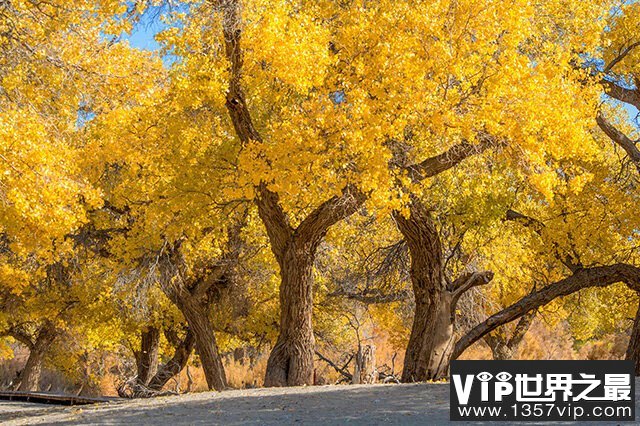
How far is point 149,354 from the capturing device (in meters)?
25.1

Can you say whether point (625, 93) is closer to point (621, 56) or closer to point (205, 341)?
point (621, 56)

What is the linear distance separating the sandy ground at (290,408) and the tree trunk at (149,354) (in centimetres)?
1243

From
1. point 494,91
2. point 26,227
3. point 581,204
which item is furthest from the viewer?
point 581,204

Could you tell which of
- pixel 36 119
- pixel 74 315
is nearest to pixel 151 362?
pixel 74 315

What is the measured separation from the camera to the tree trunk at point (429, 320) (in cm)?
1502

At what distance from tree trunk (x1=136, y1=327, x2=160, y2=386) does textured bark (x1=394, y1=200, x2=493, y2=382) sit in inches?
450

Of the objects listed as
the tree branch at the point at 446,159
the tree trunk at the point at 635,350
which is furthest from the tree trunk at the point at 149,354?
the tree trunk at the point at 635,350

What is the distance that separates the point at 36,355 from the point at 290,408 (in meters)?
20.3

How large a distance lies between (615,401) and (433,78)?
538cm

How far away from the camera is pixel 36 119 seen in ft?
43.4

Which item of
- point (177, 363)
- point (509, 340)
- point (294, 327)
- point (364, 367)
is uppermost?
point (509, 340)

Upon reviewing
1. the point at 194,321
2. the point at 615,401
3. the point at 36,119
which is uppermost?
the point at 36,119

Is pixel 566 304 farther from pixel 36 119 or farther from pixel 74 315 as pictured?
pixel 36 119

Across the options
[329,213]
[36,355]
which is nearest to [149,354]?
[36,355]
